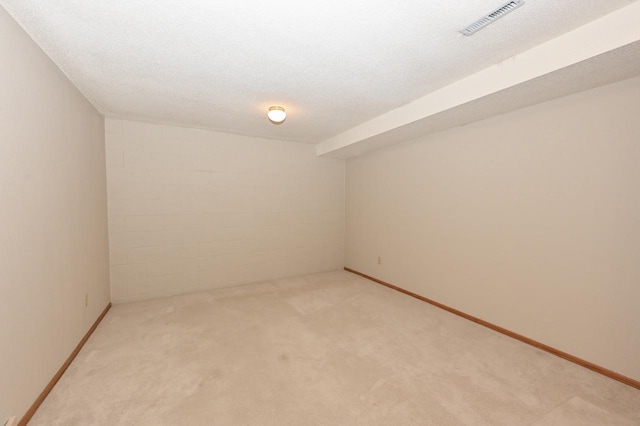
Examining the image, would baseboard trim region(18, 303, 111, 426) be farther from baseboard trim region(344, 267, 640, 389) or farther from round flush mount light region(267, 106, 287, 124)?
baseboard trim region(344, 267, 640, 389)

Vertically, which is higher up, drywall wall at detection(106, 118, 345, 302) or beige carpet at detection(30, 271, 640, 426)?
drywall wall at detection(106, 118, 345, 302)

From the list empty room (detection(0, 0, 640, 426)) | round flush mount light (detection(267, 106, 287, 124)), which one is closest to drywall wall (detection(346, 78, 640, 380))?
empty room (detection(0, 0, 640, 426))

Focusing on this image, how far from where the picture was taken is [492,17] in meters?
1.57

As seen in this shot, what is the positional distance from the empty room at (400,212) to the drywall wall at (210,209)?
36mm

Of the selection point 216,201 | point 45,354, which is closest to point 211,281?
point 216,201

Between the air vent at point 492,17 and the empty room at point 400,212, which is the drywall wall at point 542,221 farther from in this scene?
the air vent at point 492,17

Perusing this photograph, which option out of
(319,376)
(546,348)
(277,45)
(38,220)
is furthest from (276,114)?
(546,348)

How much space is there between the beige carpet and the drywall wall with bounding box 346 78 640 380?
1.06 feet

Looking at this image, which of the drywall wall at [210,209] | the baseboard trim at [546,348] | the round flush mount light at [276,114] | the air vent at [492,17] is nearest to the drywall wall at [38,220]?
the drywall wall at [210,209]

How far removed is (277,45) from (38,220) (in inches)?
79.0

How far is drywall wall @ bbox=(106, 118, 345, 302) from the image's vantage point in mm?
3484

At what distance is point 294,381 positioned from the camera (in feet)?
6.32

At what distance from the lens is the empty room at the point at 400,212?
5.20ft

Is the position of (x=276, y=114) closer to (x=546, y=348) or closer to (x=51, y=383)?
(x=51, y=383)
